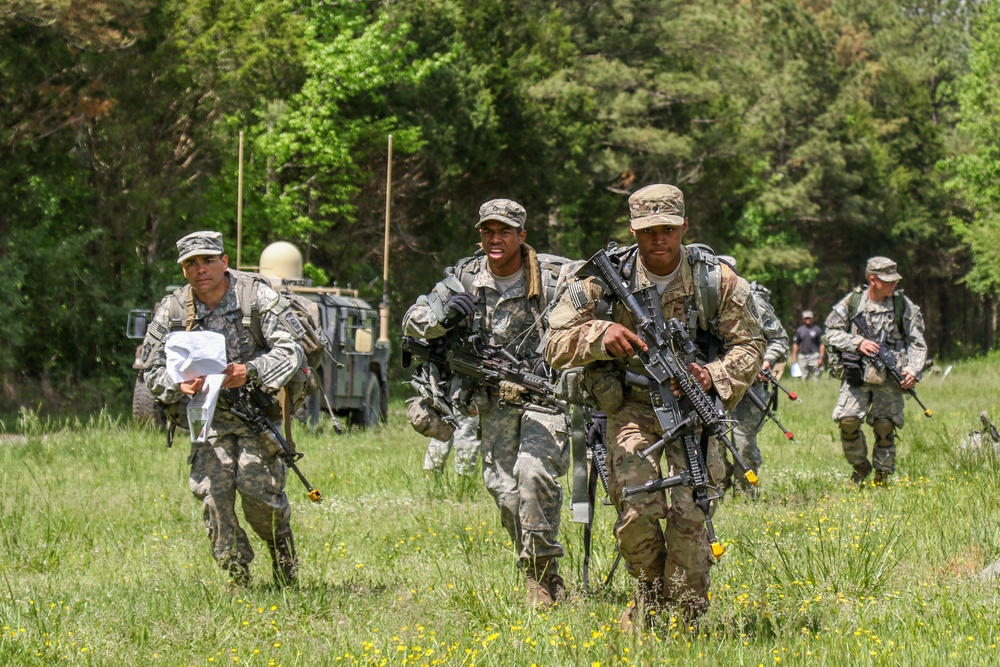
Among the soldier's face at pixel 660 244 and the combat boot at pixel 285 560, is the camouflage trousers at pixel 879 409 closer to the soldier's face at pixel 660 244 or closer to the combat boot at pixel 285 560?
the combat boot at pixel 285 560

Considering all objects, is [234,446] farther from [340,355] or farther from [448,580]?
[340,355]

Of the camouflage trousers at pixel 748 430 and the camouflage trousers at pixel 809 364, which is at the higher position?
the camouflage trousers at pixel 809 364

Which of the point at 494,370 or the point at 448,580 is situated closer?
the point at 494,370

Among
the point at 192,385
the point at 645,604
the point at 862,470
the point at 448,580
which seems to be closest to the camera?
the point at 645,604

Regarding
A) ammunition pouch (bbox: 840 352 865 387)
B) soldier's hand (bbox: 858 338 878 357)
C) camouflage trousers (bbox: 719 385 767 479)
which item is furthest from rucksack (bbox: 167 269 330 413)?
ammunition pouch (bbox: 840 352 865 387)

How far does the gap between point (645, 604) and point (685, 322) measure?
126cm

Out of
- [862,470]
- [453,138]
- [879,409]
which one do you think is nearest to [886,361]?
[879,409]

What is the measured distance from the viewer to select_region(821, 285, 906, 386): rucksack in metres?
12.0

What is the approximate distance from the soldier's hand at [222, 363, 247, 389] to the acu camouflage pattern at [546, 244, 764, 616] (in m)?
1.65

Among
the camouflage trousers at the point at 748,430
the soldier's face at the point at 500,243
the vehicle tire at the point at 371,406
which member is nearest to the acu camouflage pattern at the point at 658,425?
the soldier's face at the point at 500,243

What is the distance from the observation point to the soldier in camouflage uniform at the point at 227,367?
7.32m

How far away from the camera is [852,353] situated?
11992 millimetres

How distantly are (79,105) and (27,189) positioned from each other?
4.96ft

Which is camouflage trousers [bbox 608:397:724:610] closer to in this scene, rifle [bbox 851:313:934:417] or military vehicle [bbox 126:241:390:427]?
rifle [bbox 851:313:934:417]
